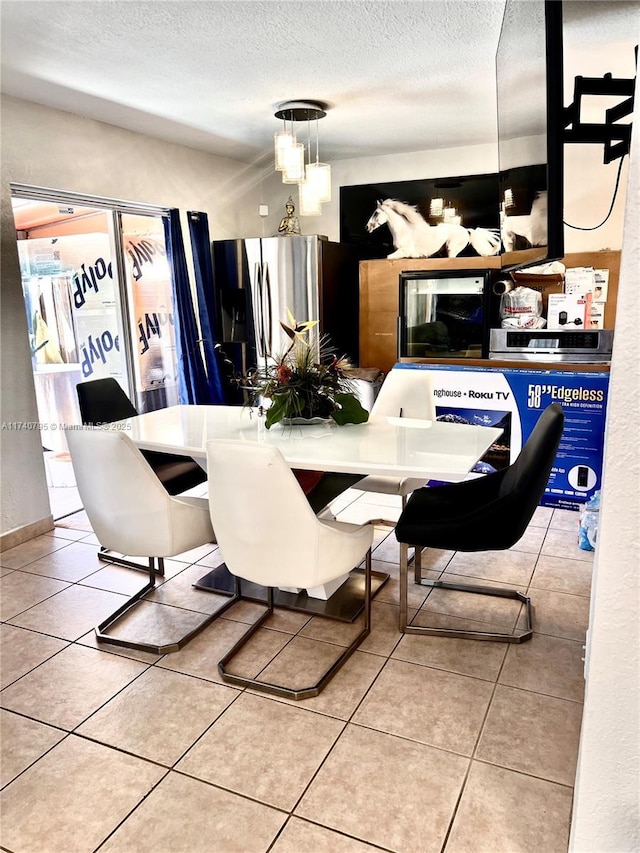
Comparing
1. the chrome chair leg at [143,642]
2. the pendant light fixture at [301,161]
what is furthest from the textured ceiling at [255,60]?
the chrome chair leg at [143,642]

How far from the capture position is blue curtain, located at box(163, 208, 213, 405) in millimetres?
4773

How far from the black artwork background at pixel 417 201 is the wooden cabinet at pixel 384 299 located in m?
0.22

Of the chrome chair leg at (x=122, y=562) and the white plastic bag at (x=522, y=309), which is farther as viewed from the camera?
the white plastic bag at (x=522, y=309)

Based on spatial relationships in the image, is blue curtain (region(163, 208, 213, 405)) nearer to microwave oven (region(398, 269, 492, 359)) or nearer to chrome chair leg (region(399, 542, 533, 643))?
microwave oven (region(398, 269, 492, 359))

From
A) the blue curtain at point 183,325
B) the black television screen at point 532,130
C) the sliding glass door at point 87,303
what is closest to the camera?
the black television screen at point 532,130

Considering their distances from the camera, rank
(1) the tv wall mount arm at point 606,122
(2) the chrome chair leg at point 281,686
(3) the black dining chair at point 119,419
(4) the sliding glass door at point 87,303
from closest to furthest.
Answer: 1. (1) the tv wall mount arm at point 606,122
2. (2) the chrome chair leg at point 281,686
3. (3) the black dining chair at point 119,419
4. (4) the sliding glass door at point 87,303

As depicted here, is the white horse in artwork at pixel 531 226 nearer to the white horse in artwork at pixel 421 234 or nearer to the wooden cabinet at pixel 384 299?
the wooden cabinet at pixel 384 299

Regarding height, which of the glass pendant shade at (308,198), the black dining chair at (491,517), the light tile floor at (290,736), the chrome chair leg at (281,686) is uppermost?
the glass pendant shade at (308,198)

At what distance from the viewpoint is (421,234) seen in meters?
5.18

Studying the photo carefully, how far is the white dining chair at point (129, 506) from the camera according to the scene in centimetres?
245

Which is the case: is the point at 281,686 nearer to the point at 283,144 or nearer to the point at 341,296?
the point at 283,144

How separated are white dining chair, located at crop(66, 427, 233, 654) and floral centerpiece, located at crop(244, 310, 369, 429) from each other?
0.59 metres

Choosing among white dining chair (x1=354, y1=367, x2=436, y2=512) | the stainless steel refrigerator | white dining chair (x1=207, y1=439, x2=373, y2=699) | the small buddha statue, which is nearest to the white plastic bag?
white dining chair (x1=354, y1=367, x2=436, y2=512)

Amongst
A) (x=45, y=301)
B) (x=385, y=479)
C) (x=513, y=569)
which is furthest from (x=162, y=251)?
(x=513, y=569)
